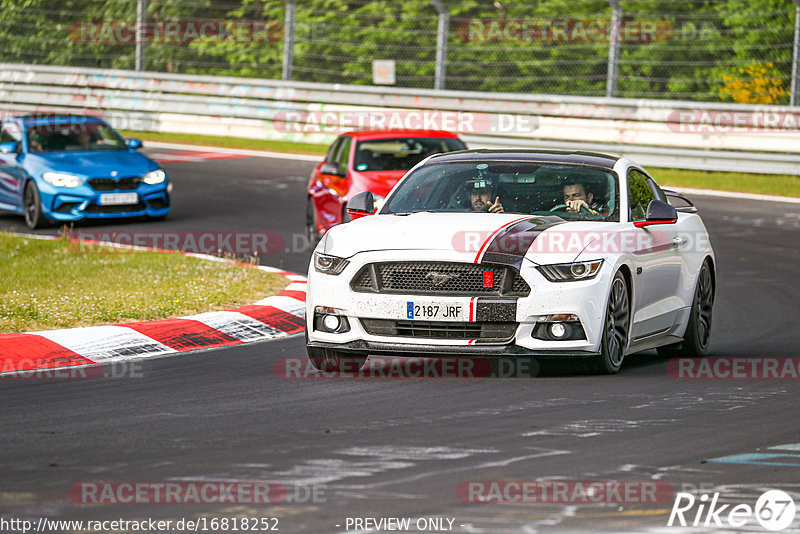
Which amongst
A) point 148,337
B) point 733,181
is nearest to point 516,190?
point 148,337

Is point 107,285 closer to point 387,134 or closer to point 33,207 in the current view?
point 387,134

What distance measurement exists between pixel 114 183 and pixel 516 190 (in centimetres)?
1010

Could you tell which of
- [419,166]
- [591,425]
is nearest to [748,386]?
[591,425]

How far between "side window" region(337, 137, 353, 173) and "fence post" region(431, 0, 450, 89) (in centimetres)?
886

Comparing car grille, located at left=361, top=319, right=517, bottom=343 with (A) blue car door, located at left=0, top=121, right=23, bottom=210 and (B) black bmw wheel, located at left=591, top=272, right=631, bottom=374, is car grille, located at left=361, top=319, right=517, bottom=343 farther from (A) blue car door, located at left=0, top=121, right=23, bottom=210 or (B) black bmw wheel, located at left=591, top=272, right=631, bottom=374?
(A) blue car door, located at left=0, top=121, right=23, bottom=210

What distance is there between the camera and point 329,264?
29.5 ft

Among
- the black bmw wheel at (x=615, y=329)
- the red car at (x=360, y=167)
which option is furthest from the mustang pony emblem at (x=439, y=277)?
the red car at (x=360, y=167)

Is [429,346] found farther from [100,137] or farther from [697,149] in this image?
[697,149]

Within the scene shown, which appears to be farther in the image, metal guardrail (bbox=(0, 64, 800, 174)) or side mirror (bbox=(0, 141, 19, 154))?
metal guardrail (bbox=(0, 64, 800, 174))

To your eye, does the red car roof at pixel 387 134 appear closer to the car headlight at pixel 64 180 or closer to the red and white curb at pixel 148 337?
the car headlight at pixel 64 180

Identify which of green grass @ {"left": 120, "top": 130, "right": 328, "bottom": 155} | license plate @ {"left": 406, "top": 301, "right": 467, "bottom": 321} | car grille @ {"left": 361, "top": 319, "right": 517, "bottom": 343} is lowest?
green grass @ {"left": 120, "top": 130, "right": 328, "bottom": 155}

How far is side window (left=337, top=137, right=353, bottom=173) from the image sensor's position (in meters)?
16.8

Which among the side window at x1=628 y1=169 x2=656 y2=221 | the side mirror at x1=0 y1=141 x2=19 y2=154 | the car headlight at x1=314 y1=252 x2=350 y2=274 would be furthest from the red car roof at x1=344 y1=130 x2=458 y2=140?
the car headlight at x1=314 y1=252 x2=350 y2=274

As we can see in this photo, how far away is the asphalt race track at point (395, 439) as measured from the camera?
18.5ft
